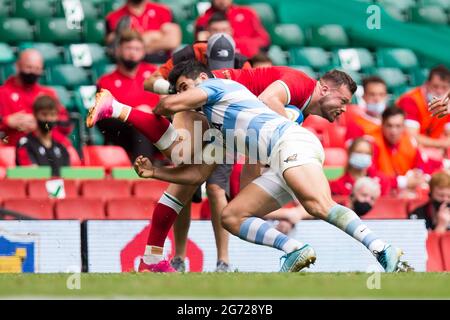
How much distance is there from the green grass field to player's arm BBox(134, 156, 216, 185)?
2.66ft

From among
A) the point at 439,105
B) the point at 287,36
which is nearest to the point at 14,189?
the point at 439,105

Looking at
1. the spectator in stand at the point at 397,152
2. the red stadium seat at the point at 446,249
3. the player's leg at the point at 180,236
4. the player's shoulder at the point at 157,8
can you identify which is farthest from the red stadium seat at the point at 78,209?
the player's shoulder at the point at 157,8

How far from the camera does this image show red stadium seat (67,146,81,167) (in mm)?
12953

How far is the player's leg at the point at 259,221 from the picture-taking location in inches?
351

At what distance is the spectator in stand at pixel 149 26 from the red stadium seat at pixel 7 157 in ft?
5.62

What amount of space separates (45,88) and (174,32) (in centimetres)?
171

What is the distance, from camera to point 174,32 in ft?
47.7

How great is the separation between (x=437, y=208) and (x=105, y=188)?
3.03m

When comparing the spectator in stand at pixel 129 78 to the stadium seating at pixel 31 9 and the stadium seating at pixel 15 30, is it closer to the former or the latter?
the stadium seating at pixel 15 30

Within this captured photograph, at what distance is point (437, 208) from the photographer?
11641 millimetres

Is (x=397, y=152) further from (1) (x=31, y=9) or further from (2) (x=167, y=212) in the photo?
(1) (x=31, y=9)

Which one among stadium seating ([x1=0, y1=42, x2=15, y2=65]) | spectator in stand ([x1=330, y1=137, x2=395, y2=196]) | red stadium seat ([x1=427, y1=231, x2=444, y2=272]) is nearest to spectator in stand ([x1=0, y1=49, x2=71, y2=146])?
stadium seating ([x1=0, y1=42, x2=15, y2=65])
